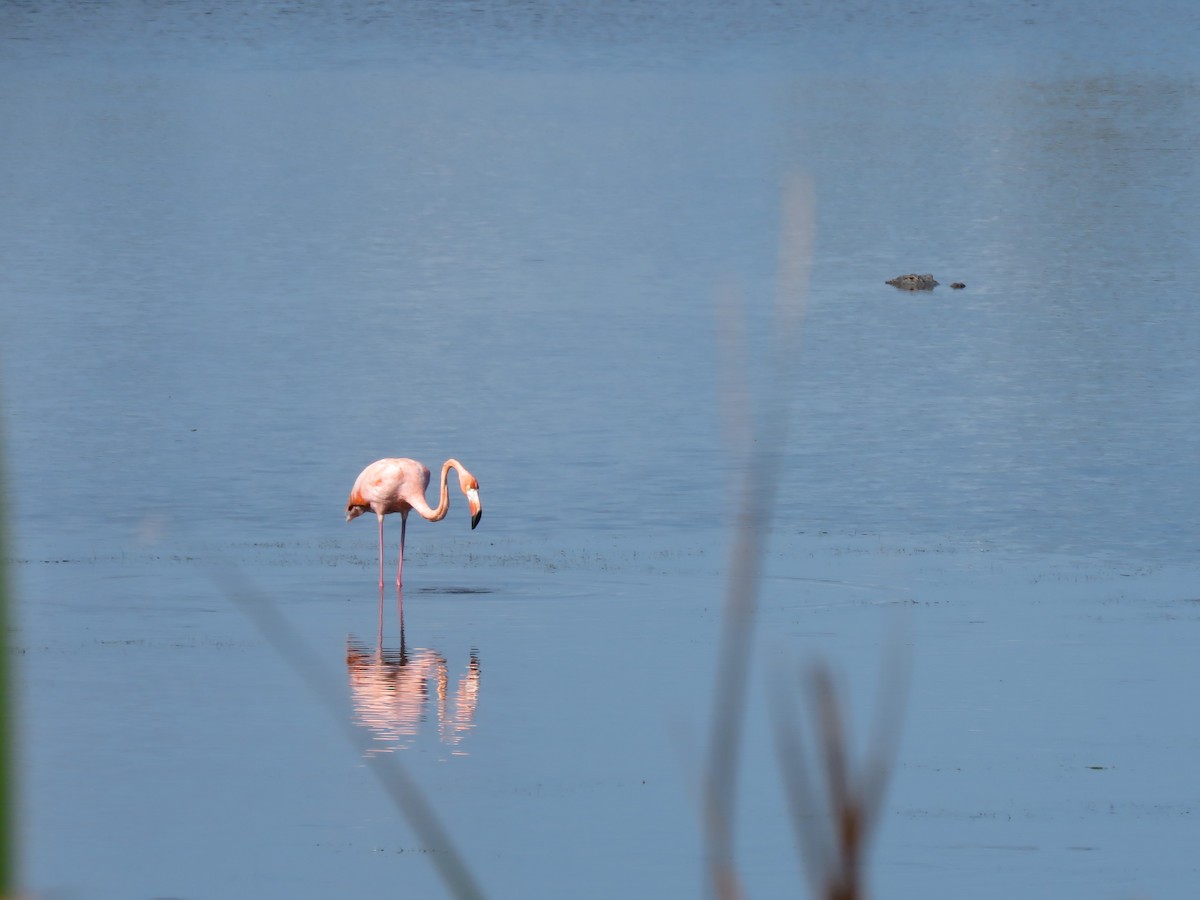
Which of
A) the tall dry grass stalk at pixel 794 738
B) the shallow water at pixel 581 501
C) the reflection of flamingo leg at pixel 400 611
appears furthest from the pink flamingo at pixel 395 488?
the tall dry grass stalk at pixel 794 738

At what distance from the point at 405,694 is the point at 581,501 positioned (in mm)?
5915

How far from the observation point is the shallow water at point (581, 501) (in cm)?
936

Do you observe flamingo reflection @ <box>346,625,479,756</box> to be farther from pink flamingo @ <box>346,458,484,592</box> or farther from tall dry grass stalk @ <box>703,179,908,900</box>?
tall dry grass stalk @ <box>703,179,908,900</box>

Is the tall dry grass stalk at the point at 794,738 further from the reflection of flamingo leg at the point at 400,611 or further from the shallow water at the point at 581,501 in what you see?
the reflection of flamingo leg at the point at 400,611

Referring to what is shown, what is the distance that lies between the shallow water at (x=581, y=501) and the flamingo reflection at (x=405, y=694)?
0.13ft

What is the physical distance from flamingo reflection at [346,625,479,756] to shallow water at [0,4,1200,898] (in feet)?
0.13

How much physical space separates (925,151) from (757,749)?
4208 centimetres

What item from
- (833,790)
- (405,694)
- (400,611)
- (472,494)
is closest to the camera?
(833,790)

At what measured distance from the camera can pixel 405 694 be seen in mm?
11641

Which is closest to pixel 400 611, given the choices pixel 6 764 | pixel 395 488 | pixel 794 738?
pixel 395 488

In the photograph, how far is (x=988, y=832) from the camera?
29.7 feet

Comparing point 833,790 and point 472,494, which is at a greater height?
point 472,494

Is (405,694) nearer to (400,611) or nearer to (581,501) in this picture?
(400,611)

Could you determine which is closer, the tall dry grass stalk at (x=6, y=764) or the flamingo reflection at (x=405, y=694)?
the tall dry grass stalk at (x=6, y=764)
